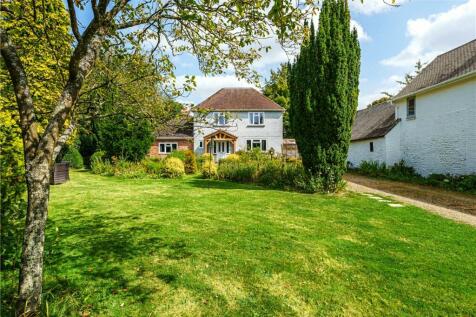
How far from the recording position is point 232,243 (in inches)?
230

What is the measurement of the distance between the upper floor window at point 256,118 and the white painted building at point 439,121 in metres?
13.2

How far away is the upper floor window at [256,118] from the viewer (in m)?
32.0

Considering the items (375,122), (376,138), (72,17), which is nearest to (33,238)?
(72,17)

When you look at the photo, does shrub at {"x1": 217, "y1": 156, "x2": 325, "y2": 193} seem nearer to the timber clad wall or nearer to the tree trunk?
the tree trunk

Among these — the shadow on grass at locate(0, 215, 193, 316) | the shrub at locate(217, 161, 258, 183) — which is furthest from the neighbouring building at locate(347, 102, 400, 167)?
the shadow on grass at locate(0, 215, 193, 316)

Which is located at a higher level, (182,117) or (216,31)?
(216,31)

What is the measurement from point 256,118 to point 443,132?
18.8 metres

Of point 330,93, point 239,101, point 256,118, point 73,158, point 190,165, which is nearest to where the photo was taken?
point 330,93

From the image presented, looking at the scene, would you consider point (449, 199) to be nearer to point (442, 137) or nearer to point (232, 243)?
point (442, 137)

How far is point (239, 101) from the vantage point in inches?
1292

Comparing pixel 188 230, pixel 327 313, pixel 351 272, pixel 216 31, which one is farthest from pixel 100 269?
pixel 216 31

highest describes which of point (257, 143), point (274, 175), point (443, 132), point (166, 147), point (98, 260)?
point (257, 143)

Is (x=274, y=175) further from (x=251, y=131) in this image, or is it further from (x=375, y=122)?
(x=251, y=131)

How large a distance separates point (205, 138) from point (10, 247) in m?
27.5
